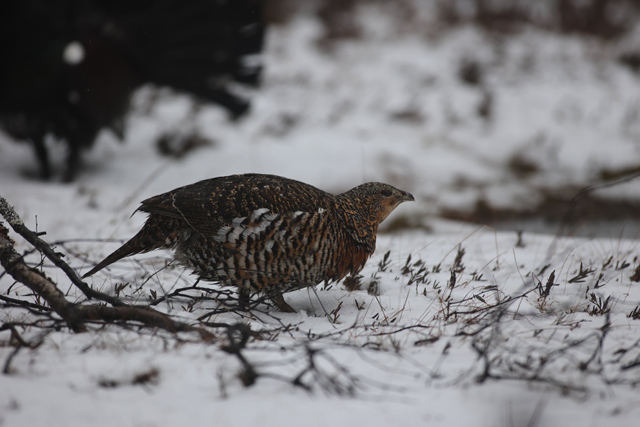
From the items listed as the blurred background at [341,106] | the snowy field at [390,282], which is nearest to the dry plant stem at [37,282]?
the snowy field at [390,282]

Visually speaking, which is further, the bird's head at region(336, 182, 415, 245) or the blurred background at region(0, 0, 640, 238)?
the blurred background at region(0, 0, 640, 238)

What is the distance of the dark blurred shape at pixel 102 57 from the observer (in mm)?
6414

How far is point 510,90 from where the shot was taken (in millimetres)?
11523

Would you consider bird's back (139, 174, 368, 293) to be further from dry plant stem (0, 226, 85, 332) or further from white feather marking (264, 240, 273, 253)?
dry plant stem (0, 226, 85, 332)

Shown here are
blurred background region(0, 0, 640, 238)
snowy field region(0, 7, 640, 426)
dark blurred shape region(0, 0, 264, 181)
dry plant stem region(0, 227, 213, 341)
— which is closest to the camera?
snowy field region(0, 7, 640, 426)

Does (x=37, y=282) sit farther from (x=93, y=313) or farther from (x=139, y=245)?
(x=139, y=245)

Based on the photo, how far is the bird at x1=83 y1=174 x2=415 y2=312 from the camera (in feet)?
8.85

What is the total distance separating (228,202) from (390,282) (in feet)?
4.63

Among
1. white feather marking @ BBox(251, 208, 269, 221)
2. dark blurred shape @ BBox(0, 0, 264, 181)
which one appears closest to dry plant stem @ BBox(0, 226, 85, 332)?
white feather marking @ BBox(251, 208, 269, 221)

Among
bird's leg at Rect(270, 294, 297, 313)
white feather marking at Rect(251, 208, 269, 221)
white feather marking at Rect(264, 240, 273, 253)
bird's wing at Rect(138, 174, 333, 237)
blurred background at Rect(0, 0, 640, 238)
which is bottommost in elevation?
bird's leg at Rect(270, 294, 297, 313)

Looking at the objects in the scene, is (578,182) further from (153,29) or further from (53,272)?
(53,272)

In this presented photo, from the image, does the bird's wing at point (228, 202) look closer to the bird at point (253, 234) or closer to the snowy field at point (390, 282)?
the bird at point (253, 234)

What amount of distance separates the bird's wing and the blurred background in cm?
301

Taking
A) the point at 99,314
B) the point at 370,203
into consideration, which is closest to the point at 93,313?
the point at 99,314
